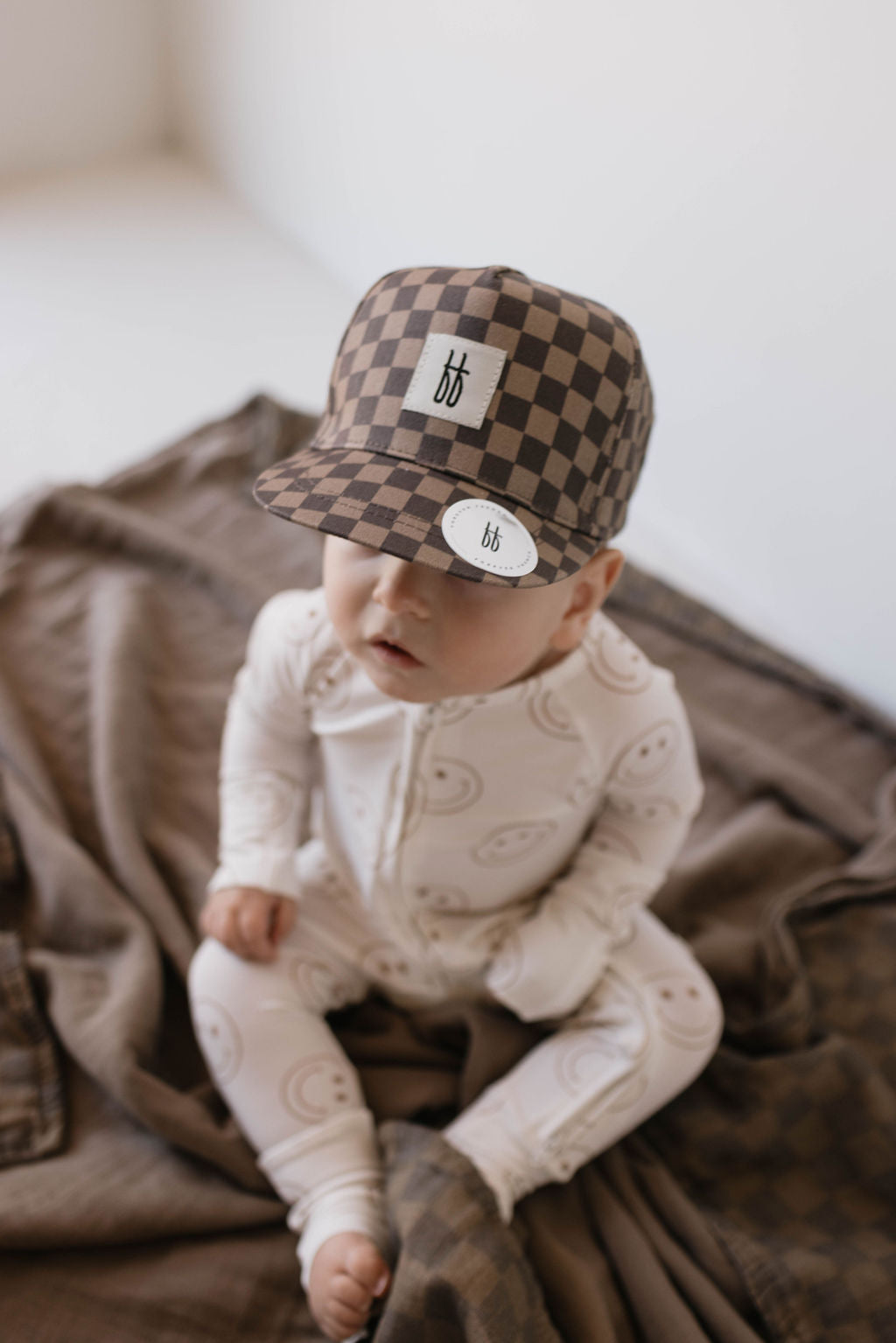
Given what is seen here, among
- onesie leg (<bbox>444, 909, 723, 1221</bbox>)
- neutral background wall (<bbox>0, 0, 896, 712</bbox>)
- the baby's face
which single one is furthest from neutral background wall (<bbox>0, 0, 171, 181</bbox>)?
onesie leg (<bbox>444, 909, 723, 1221</bbox>)

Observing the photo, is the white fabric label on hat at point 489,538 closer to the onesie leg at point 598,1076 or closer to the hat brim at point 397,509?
the hat brim at point 397,509

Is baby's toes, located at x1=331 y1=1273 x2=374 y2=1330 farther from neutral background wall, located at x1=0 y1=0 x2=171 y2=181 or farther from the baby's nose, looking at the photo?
neutral background wall, located at x1=0 y1=0 x2=171 y2=181

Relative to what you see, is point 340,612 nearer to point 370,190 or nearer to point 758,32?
point 758,32

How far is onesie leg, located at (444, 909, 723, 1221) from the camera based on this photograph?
740mm

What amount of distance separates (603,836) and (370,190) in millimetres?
1053

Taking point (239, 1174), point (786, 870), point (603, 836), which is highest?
point (603, 836)

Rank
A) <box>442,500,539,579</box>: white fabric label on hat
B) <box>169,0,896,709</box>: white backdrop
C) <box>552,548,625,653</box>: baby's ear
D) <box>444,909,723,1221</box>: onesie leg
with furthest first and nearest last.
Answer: <box>169,0,896,709</box>: white backdrop
<box>444,909,723,1221</box>: onesie leg
<box>552,548,625,653</box>: baby's ear
<box>442,500,539,579</box>: white fabric label on hat

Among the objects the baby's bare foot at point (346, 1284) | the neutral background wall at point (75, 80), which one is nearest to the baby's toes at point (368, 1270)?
the baby's bare foot at point (346, 1284)

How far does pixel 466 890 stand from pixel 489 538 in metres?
0.32

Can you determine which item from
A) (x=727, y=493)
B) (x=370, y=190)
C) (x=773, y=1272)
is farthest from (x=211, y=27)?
(x=773, y=1272)

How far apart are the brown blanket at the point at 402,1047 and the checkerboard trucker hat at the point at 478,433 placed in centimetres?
43

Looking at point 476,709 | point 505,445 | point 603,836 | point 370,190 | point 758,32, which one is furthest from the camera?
point 370,190

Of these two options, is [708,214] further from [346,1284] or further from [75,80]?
[75,80]

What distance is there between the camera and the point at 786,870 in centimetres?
100
